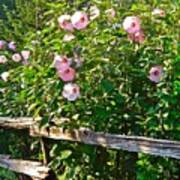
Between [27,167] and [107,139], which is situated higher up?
[107,139]

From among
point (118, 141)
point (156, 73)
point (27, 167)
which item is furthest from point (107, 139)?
point (27, 167)

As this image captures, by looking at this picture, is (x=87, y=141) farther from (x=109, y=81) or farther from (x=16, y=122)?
(x=16, y=122)

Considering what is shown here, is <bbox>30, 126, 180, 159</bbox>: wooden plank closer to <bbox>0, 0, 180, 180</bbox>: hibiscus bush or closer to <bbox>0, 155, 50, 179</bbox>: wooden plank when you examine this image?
<bbox>0, 0, 180, 180</bbox>: hibiscus bush

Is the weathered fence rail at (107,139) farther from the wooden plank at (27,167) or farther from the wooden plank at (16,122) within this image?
the wooden plank at (27,167)

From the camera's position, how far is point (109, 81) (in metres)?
3.83

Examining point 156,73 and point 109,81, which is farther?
point 109,81

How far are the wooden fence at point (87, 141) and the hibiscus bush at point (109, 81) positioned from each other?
7 centimetres

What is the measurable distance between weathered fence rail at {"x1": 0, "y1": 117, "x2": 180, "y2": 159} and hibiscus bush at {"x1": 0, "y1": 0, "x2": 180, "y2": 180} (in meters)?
0.07

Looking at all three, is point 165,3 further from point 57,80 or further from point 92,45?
point 57,80

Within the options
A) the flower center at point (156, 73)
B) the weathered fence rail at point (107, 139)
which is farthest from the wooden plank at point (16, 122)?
the flower center at point (156, 73)

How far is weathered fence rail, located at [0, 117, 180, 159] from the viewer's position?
3330mm

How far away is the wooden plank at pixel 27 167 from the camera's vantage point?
4319 mm

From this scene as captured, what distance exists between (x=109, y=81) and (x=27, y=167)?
1.07 meters

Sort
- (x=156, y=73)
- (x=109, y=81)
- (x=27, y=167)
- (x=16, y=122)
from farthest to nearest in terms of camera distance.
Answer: (x=16, y=122)
(x=27, y=167)
(x=109, y=81)
(x=156, y=73)
